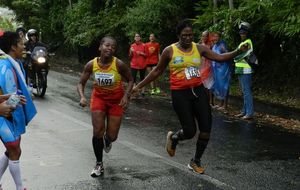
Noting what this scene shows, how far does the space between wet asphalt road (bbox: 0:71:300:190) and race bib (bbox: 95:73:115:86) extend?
47.4 inches

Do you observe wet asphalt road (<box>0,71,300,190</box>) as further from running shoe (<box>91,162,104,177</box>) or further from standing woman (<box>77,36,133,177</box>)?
standing woman (<box>77,36,133,177</box>)

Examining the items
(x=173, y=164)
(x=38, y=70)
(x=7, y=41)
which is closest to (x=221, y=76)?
(x=38, y=70)

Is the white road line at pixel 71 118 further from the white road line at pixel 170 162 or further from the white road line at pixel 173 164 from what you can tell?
the white road line at pixel 173 164

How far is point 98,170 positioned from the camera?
703 cm

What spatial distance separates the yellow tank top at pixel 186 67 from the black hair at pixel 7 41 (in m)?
2.09

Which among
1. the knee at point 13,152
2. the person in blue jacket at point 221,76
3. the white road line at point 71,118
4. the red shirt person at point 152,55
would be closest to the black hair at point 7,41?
the knee at point 13,152

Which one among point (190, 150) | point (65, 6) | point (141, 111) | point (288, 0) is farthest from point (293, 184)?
point (65, 6)

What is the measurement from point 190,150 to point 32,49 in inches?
313

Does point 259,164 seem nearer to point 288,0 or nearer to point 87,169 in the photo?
point 87,169

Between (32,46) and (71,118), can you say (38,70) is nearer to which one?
(32,46)

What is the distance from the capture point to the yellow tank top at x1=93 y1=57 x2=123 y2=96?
7.07 m

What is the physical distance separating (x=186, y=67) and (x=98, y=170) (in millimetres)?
1786

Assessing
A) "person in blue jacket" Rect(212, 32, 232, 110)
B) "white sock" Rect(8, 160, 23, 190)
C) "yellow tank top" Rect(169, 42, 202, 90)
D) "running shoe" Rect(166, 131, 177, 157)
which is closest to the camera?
"white sock" Rect(8, 160, 23, 190)

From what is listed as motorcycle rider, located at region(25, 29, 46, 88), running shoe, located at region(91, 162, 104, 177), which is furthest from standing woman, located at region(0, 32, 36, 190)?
motorcycle rider, located at region(25, 29, 46, 88)
